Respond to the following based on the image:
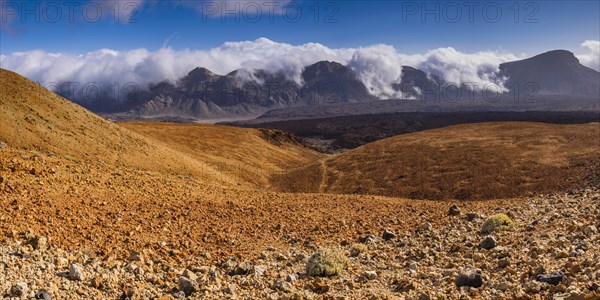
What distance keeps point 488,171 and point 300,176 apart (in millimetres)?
16930

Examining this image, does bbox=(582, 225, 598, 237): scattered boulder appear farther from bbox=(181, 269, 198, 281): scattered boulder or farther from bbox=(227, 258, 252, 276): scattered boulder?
bbox=(181, 269, 198, 281): scattered boulder

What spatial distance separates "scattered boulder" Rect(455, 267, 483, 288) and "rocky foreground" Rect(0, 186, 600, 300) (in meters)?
0.02

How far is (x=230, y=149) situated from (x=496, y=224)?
4102 cm

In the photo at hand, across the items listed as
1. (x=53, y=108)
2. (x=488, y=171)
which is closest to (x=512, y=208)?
(x=488, y=171)

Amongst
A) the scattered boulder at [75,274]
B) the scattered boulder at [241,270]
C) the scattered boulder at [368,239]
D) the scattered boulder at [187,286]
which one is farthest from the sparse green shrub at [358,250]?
the scattered boulder at [75,274]

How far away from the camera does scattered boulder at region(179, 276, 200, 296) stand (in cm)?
727

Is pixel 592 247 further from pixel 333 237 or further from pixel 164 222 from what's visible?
pixel 164 222

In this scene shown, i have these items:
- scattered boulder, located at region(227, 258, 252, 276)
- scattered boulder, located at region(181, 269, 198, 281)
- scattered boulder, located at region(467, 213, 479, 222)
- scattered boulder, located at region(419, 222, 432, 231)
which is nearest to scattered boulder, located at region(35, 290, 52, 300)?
scattered boulder, located at region(181, 269, 198, 281)

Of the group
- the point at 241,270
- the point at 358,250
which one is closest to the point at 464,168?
the point at 358,250

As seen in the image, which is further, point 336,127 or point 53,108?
point 336,127

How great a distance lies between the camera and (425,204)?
16016mm

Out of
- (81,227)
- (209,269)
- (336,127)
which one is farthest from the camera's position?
(336,127)

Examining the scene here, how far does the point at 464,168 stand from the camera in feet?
104

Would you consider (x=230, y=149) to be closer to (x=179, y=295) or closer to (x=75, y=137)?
(x=75, y=137)
